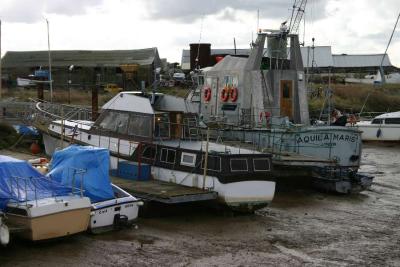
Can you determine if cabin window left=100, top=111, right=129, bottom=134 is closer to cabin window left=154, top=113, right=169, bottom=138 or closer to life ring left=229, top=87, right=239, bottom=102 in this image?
cabin window left=154, top=113, right=169, bottom=138

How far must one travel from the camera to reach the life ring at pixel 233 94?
25.6 m

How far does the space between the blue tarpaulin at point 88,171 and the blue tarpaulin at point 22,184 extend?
23.3 inches

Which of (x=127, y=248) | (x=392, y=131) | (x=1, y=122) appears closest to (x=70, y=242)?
(x=127, y=248)

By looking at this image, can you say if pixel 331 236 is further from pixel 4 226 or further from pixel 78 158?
pixel 4 226

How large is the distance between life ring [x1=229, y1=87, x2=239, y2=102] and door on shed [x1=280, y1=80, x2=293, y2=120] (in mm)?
1859

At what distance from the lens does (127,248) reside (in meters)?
13.4

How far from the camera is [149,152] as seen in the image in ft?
59.8

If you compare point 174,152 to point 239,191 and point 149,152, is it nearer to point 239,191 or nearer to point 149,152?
point 149,152

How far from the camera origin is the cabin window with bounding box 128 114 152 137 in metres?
18.9

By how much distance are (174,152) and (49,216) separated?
551 cm

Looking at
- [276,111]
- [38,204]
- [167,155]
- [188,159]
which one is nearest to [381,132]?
[276,111]

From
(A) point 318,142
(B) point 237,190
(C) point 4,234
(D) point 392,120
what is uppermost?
(A) point 318,142

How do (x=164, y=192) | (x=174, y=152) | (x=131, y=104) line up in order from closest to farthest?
(x=164, y=192), (x=174, y=152), (x=131, y=104)

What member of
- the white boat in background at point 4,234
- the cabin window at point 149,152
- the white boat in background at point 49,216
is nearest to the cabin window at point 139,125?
the cabin window at point 149,152
